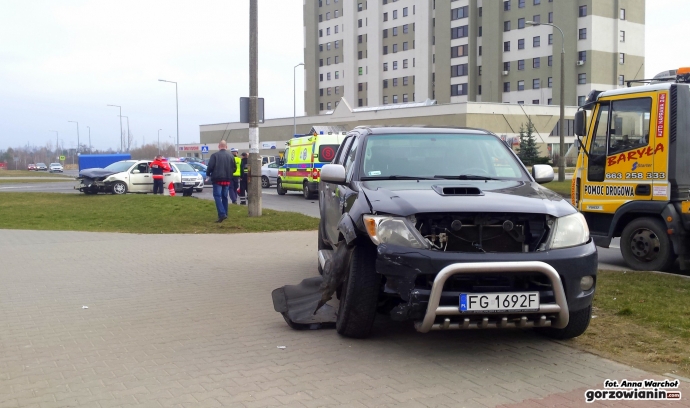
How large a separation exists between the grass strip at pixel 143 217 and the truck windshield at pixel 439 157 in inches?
321

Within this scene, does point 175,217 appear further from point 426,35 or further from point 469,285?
point 426,35

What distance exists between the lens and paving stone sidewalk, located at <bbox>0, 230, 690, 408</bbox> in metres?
4.53

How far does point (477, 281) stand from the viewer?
16.6 feet

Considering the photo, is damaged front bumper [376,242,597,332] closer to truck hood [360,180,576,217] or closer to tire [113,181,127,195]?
truck hood [360,180,576,217]

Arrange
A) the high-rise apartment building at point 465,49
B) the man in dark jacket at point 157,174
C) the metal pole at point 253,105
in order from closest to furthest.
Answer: the metal pole at point 253,105 → the man in dark jacket at point 157,174 → the high-rise apartment building at point 465,49

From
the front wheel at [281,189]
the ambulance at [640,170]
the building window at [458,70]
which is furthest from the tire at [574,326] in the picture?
the building window at [458,70]

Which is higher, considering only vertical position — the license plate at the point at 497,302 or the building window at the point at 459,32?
the building window at the point at 459,32

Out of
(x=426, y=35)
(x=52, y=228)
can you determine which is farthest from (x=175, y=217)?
(x=426, y=35)

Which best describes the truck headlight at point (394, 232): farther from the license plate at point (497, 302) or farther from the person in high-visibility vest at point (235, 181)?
the person in high-visibility vest at point (235, 181)

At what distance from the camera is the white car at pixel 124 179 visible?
26844mm

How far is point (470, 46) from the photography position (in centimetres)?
8056

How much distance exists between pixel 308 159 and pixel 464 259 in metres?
21.8
